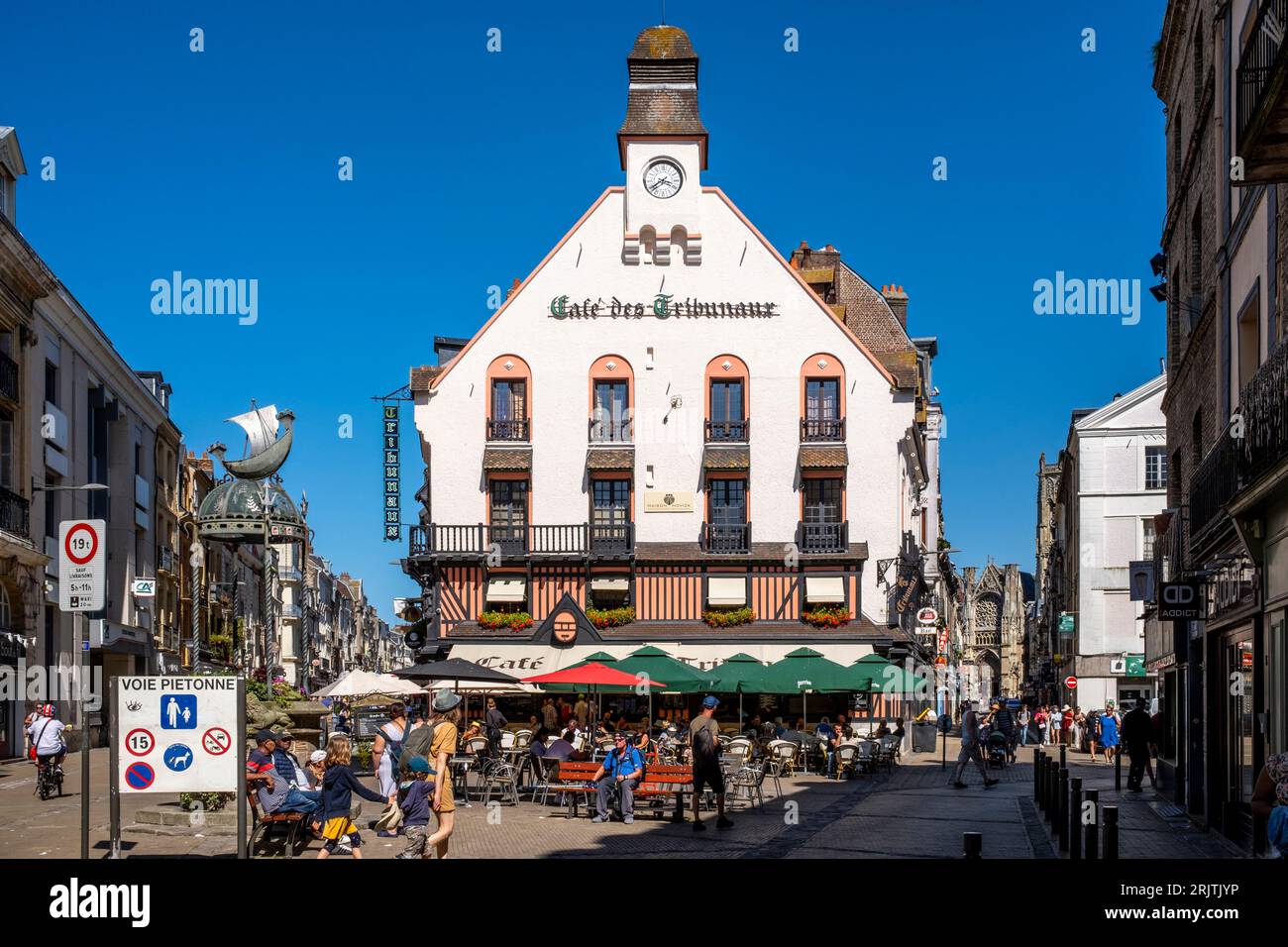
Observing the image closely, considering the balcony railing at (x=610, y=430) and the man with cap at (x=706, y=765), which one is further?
the balcony railing at (x=610, y=430)

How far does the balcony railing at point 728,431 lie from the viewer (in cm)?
4397

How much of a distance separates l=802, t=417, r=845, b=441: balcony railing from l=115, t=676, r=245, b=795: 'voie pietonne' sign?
3197 centimetres

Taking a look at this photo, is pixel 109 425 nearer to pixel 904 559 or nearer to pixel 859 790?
pixel 904 559

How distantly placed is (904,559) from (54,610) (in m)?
23.0

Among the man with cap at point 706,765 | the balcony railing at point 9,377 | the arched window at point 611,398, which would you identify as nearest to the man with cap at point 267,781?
the man with cap at point 706,765

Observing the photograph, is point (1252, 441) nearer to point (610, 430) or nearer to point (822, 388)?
point (822, 388)

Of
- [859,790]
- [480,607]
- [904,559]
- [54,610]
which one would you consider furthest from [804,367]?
[54,610]

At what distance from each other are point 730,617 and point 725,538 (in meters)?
2.36

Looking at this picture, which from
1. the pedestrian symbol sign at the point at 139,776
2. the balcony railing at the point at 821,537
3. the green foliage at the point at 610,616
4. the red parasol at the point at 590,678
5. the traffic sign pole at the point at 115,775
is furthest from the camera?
the balcony railing at the point at 821,537

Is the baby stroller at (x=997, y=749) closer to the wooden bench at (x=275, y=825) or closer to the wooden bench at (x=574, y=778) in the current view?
→ the wooden bench at (x=574, y=778)

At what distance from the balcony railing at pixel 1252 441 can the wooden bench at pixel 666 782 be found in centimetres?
786

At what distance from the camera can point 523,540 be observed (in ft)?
144

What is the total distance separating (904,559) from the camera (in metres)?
43.9

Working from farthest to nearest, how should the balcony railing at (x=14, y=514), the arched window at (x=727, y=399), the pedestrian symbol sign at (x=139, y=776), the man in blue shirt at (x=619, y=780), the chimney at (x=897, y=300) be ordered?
1. the chimney at (x=897, y=300)
2. the arched window at (x=727, y=399)
3. the balcony railing at (x=14, y=514)
4. the man in blue shirt at (x=619, y=780)
5. the pedestrian symbol sign at (x=139, y=776)
